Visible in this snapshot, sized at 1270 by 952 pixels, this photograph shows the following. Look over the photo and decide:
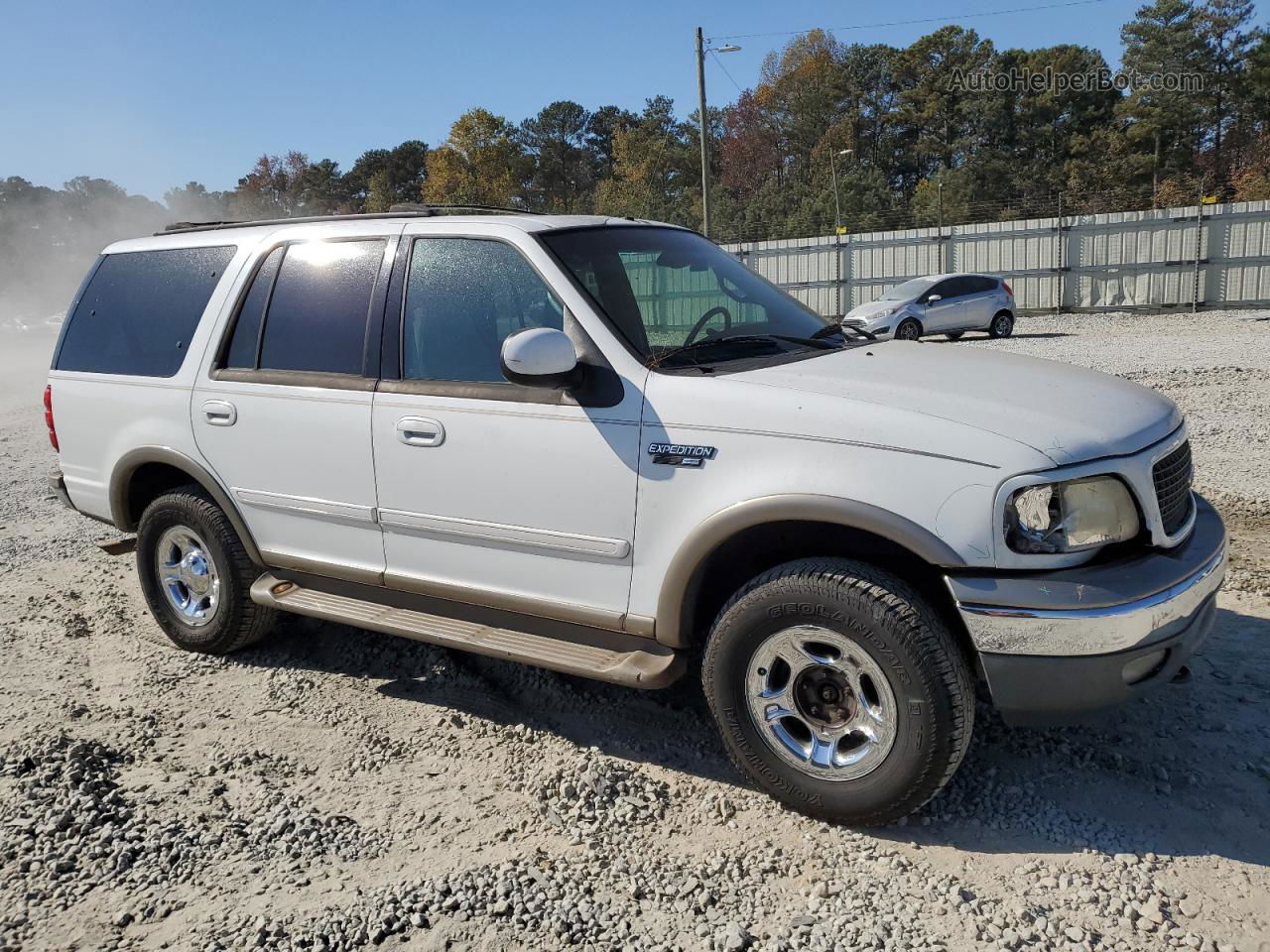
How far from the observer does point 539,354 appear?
3.31 m

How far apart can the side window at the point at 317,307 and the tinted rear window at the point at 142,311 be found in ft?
1.26

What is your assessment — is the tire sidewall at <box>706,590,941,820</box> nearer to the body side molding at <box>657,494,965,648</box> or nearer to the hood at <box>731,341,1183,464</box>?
the body side molding at <box>657,494,965,648</box>

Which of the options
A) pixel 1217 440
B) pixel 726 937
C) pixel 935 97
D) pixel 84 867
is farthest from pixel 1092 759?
pixel 935 97

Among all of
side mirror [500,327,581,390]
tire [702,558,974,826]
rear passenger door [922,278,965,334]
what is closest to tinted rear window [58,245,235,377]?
side mirror [500,327,581,390]

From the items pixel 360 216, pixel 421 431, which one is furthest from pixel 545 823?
pixel 360 216

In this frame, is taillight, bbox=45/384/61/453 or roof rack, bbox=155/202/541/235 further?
taillight, bbox=45/384/61/453

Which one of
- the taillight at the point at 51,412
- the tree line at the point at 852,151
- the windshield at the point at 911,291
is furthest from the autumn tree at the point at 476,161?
the taillight at the point at 51,412

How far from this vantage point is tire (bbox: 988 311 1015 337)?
21156 millimetres

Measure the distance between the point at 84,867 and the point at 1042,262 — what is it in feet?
91.4

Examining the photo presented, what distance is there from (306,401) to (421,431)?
685mm

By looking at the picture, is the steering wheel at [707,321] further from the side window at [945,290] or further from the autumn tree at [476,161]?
the autumn tree at [476,161]

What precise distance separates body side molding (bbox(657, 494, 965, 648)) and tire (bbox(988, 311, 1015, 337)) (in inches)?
767

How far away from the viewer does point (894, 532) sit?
291 centimetres

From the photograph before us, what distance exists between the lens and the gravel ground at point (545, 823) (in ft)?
9.21
